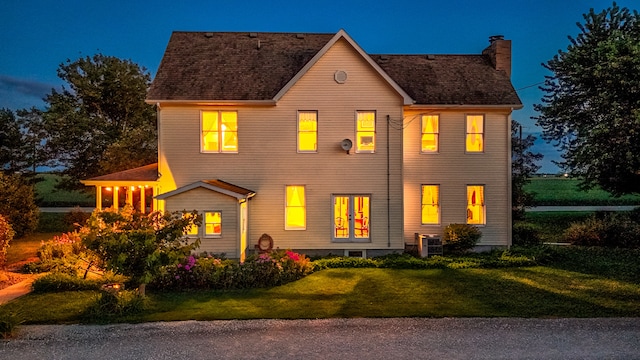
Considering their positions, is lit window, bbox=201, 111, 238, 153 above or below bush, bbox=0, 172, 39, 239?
above

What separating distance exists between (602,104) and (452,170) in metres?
7.22

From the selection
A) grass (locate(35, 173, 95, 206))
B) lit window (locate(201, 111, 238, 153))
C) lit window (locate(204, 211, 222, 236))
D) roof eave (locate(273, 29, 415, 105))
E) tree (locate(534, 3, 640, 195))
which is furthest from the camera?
grass (locate(35, 173, 95, 206))

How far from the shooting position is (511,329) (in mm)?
10539

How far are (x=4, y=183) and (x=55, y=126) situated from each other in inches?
239

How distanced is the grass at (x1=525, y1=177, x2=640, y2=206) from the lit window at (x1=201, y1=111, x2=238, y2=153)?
1730cm

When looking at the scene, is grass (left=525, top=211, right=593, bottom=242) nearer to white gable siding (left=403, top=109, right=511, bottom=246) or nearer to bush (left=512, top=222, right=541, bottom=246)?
bush (left=512, top=222, right=541, bottom=246)

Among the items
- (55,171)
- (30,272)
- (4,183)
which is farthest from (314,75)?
(55,171)

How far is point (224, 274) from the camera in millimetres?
14516

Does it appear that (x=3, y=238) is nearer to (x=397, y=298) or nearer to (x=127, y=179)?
(x=127, y=179)

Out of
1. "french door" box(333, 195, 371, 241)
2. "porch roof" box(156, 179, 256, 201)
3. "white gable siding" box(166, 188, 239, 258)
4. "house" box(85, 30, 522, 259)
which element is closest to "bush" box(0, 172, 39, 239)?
"house" box(85, 30, 522, 259)

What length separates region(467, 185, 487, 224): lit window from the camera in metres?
21.2

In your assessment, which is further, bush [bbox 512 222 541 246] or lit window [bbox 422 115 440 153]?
bush [bbox 512 222 541 246]

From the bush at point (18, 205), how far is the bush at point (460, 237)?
2124cm

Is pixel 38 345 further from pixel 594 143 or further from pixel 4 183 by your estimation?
pixel 4 183
